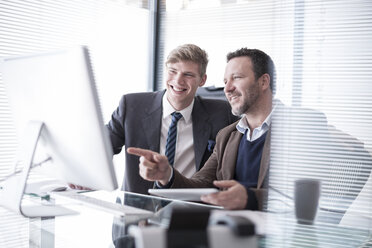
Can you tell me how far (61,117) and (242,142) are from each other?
1142 millimetres

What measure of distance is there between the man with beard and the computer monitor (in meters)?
0.27

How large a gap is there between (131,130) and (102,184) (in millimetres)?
1273

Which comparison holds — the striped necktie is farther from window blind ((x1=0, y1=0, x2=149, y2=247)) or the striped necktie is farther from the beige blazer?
window blind ((x1=0, y1=0, x2=149, y2=247))

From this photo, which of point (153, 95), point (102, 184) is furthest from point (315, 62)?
point (102, 184)

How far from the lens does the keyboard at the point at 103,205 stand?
116cm

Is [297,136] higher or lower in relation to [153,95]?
lower

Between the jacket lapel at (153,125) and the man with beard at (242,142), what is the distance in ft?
1.19

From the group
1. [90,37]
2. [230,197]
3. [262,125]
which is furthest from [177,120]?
[90,37]

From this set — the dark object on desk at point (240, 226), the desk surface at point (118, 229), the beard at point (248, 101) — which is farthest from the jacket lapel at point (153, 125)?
the dark object on desk at point (240, 226)

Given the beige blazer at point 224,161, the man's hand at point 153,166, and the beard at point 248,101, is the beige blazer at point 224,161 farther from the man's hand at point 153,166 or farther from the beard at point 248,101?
the man's hand at point 153,166

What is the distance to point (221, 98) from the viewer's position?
2475 millimetres

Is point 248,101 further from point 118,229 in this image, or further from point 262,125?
point 118,229

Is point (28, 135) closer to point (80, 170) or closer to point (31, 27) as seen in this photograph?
point (80, 170)

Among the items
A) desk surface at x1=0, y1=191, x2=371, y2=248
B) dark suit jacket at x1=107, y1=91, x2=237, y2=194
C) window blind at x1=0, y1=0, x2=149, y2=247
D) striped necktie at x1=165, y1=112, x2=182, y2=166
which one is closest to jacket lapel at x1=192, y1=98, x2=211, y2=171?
dark suit jacket at x1=107, y1=91, x2=237, y2=194
